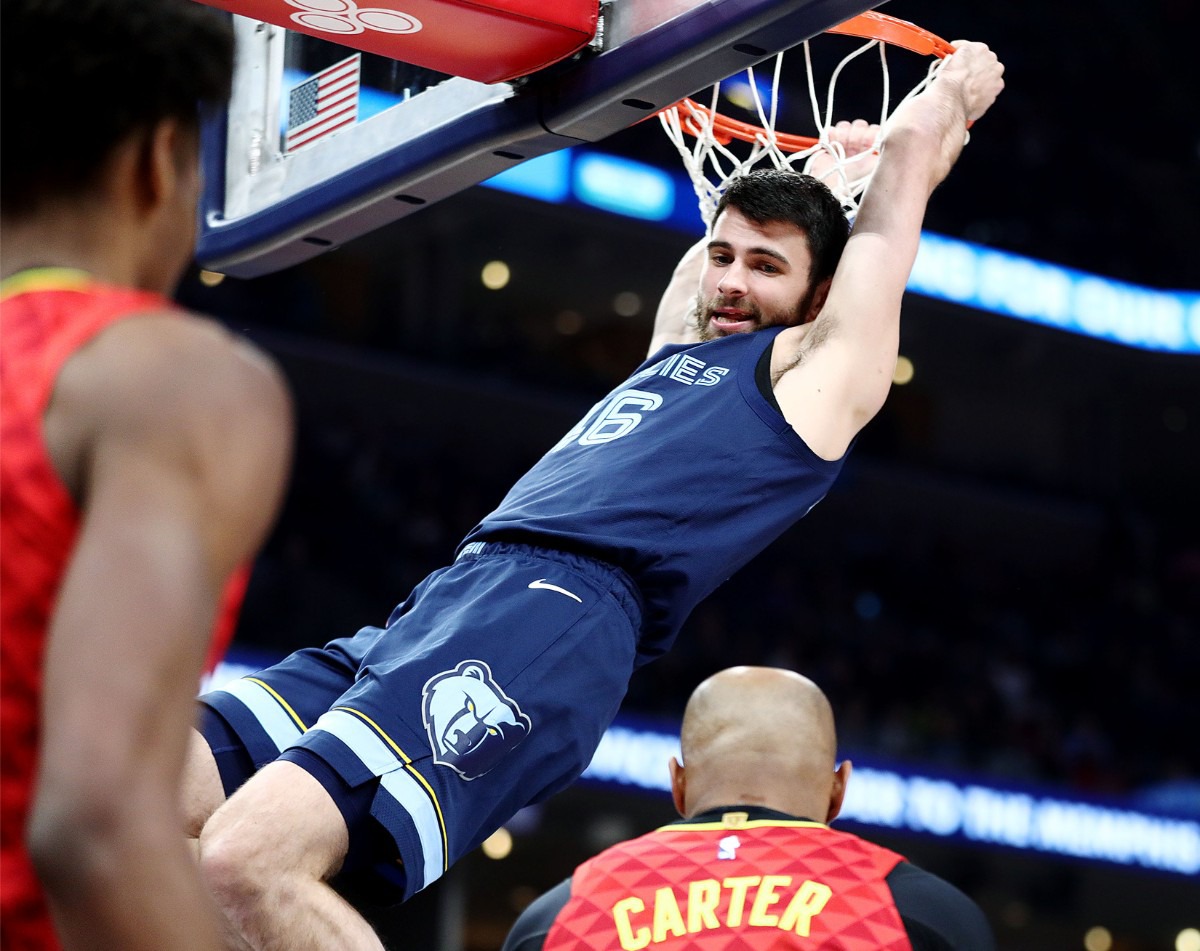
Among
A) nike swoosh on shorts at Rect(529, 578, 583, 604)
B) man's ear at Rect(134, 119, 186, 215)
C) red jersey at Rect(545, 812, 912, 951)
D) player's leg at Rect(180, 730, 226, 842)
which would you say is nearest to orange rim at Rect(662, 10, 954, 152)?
nike swoosh on shorts at Rect(529, 578, 583, 604)

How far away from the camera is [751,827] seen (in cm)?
324

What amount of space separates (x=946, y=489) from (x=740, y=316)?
13.2m

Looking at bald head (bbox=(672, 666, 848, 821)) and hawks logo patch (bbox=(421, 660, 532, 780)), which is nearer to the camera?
hawks logo patch (bbox=(421, 660, 532, 780))

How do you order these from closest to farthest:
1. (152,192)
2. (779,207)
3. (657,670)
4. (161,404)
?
(161,404), (152,192), (779,207), (657,670)

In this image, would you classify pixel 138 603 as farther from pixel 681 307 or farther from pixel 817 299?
pixel 681 307

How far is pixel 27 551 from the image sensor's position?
130 cm

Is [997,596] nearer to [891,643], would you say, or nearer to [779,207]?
[891,643]

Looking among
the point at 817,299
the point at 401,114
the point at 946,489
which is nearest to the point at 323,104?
the point at 401,114

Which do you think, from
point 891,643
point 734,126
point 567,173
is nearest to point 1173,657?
point 891,643

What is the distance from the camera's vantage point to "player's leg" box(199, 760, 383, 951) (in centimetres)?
243

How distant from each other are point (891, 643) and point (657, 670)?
2528mm

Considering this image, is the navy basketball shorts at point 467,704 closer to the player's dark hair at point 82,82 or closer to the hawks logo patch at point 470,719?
the hawks logo patch at point 470,719

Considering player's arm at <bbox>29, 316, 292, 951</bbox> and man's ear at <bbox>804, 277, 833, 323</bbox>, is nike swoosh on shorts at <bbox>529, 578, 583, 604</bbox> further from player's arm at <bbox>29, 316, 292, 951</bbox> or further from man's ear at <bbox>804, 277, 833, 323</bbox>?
player's arm at <bbox>29, 316, 292, 951</bbox>

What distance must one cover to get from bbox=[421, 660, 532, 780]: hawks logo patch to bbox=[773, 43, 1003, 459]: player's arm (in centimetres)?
85
